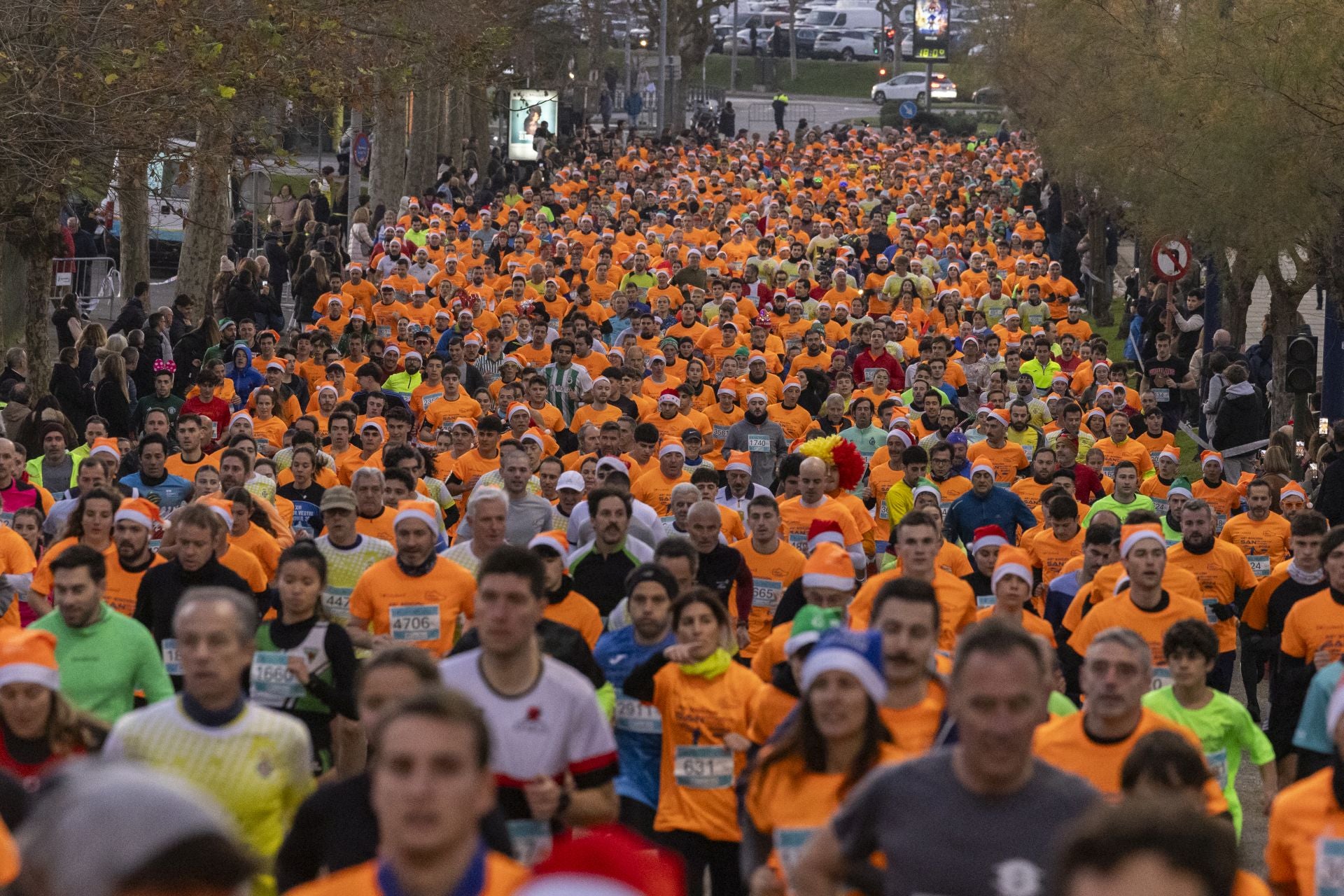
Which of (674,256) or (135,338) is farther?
(674,256)

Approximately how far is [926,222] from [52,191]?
72.0 feet

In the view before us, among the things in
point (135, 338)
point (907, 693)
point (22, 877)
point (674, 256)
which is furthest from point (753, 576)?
point (674, 256)

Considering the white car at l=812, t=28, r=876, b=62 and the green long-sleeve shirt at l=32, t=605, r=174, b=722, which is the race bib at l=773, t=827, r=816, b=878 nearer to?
the green long-sleeve shirt at l=32, t=605, r=174, b=722

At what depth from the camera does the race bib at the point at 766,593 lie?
11484mm

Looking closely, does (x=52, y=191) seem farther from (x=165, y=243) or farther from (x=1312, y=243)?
(x=165, y=243)

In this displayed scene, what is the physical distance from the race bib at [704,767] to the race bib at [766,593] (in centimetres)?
373

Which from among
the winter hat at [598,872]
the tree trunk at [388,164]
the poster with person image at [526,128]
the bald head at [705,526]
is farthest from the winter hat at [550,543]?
the poster with person image at [526,128]

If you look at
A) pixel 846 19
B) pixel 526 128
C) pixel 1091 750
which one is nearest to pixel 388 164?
pixel 526 128

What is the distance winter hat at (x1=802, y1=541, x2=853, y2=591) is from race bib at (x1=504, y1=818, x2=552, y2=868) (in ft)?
8.50

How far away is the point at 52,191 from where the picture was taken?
18625mm

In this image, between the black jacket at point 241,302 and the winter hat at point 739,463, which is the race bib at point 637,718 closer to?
the winter hat at point 739,463

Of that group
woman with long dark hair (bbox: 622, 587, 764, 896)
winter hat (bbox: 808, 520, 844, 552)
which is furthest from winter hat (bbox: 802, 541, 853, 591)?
winter hat (bbox: 808, 520, 844, 552)

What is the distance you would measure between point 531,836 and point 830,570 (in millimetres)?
2663

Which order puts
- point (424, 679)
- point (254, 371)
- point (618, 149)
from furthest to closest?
point (618, 149), point (254, 371), point (424, 679)
